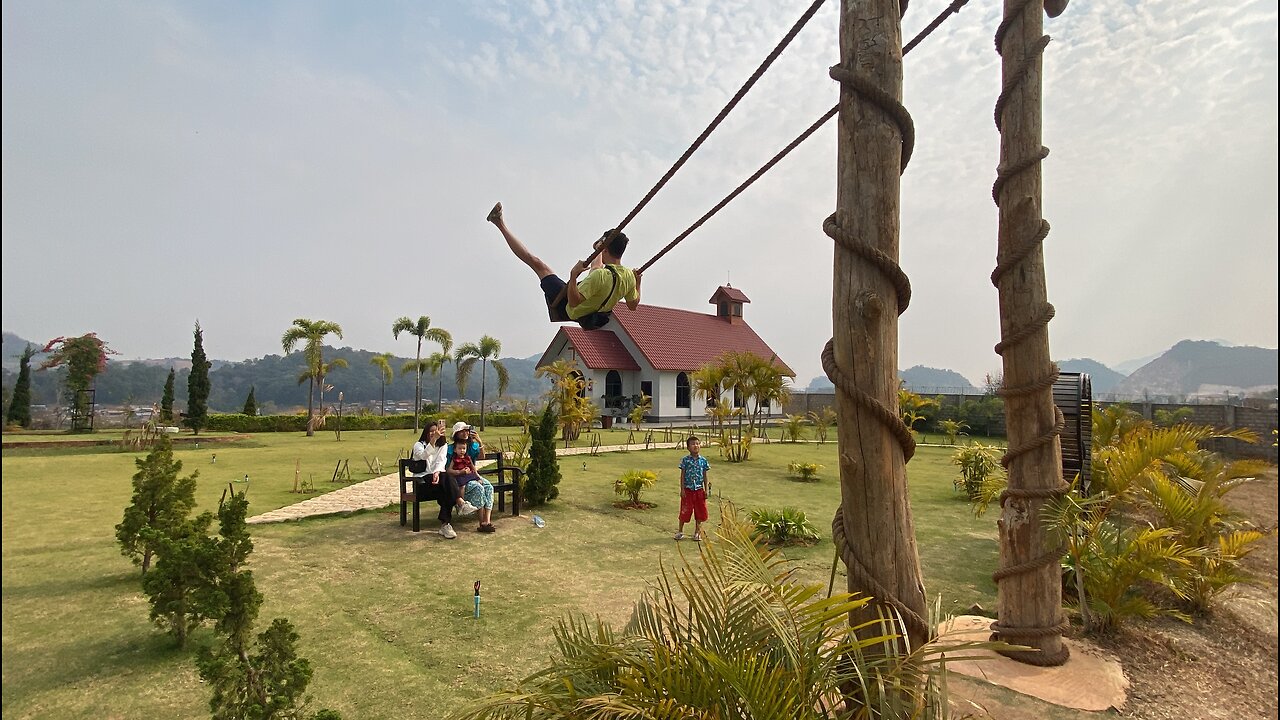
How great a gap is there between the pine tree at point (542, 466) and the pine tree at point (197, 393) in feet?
67.4

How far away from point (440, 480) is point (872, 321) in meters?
6.93

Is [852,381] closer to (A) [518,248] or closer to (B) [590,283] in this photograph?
(B) [590,283]

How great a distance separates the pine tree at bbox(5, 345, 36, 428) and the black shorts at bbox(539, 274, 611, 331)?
3072 cm

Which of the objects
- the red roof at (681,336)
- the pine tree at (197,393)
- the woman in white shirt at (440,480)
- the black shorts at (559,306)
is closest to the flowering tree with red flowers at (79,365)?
the pine tree at (197,393)

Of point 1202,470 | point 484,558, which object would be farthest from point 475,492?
point 1202,470

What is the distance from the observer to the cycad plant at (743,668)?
2.00 meters

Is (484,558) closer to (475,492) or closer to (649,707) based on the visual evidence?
(475,492)

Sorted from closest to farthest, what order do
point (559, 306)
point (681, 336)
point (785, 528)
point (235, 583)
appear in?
point (235, 583)
point (559, 306)
point (785, 528)
point (681, 336)

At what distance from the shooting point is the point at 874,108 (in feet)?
7.19

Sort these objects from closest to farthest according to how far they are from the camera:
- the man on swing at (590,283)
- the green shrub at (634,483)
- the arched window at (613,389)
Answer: the man on swing at (590,283), the green shrub at (634,483), the arched window at (613,389)

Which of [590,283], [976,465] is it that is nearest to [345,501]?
[590,283]

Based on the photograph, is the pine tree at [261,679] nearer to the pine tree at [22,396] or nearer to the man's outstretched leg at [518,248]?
the man's outstretched leg at [518,248]

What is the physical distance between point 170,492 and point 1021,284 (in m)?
6.82

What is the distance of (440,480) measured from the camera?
312 inches
